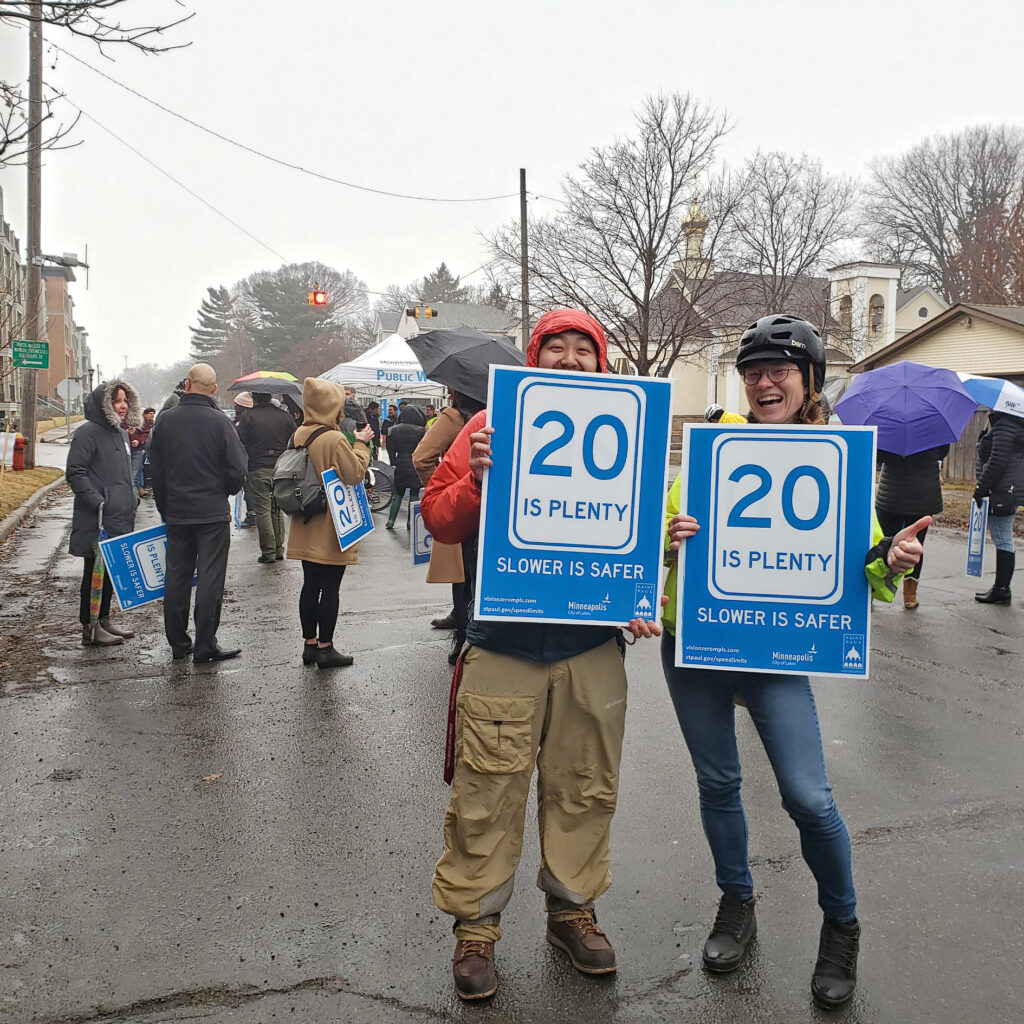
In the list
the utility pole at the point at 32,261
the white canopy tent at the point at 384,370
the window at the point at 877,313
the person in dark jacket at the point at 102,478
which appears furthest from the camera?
the window at the point at 877,313

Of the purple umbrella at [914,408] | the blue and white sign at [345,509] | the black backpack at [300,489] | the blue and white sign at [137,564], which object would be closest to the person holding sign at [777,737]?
the blue and white sign at [345,509]

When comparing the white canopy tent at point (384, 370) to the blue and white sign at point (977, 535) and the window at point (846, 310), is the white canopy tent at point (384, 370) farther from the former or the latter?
the window at point (846, 310)

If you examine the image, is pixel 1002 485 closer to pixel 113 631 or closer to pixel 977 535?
pixel 977 535

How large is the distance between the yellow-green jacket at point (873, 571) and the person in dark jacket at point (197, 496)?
4.36 metres

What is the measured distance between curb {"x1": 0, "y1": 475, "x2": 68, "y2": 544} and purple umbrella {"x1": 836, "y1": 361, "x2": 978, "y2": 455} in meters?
9.09

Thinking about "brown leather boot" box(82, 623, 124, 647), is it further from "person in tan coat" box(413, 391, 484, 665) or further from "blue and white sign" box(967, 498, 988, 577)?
"blue and white sign" box(967, 498, 988, 577)

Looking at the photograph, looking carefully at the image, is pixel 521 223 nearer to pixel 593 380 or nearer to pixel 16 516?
pixel 16 516

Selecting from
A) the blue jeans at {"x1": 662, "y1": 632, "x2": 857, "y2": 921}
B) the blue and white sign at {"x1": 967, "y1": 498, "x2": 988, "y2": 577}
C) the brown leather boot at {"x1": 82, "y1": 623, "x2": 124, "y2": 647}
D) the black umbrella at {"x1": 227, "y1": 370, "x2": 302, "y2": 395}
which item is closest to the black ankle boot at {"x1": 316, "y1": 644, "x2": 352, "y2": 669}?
the brown leather boot at {"x1": 82, "y1": 623, "x2": 124, "y2": 647}

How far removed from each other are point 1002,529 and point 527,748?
7.79m

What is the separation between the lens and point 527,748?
2850mm

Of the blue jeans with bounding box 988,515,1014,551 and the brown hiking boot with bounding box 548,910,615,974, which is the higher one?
the blue jeans with bounding box 988,515,1014,551

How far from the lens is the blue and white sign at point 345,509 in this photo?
6.37 metres

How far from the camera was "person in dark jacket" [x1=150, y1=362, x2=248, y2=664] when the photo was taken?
6535mm

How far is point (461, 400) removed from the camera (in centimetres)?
599
